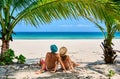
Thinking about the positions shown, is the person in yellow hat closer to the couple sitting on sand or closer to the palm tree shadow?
the couple sitting on sand

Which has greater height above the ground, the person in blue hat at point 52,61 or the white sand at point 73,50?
the white sand at point 73,50

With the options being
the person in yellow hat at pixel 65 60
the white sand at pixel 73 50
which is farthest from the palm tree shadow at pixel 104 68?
the white sand at pixel 73 50

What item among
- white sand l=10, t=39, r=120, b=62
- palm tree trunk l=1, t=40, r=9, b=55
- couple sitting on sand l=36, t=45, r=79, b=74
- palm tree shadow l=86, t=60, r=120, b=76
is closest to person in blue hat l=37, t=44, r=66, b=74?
couple sitting on sand l=36, t=45, r=79, b=74

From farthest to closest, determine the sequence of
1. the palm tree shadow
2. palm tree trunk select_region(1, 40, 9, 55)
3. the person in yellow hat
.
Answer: palm tree trunk select_region(1, 40, 9, 55) < the palm tree shadow < the person in yellow hat

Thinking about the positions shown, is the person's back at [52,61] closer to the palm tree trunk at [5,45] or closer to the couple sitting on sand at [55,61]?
the couple sitting on sand at [55,61]

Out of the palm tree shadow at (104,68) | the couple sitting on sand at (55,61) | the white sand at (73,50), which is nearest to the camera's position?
the couple sitting on sand at (55,61)

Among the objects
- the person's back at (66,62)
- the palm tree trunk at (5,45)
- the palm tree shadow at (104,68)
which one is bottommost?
the palm tree shadow at (104,68)

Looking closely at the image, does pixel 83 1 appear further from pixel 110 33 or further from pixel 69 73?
pixel 110 33

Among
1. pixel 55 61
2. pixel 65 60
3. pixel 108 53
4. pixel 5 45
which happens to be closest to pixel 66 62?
pixel 65 60

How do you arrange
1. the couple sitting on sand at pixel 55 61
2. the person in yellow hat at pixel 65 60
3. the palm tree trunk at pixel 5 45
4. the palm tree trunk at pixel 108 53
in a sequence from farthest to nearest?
the palm tree trunk at pixel 108 53, the palm tree trunk at pixel 5 45, the person in yellow hat at pixel 65 60, the couple sitting on sand at pixel 55 61

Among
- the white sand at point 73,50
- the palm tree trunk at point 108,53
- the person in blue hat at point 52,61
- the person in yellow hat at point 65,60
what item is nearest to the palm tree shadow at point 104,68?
the palm tree trunk at point 108,53

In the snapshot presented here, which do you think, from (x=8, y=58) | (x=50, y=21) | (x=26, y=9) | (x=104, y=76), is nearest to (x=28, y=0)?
(x=26, y=9)

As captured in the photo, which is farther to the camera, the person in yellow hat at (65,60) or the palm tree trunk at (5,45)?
the palm tree trunk at (5,45)

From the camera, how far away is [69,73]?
8680 mm
